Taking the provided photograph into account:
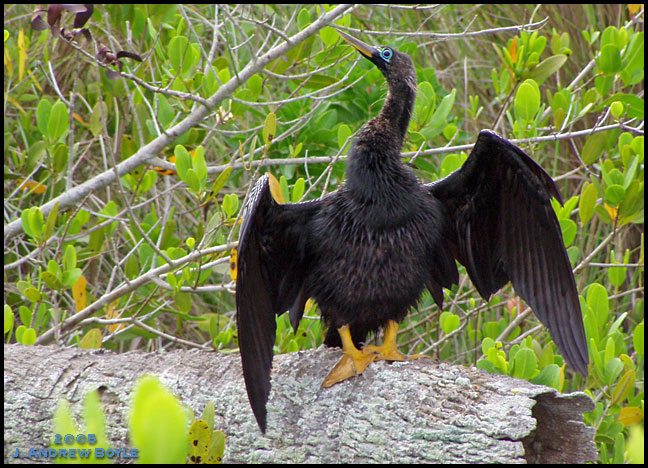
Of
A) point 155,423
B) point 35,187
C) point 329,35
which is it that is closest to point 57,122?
point 35,187

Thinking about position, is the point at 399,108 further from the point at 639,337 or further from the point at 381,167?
the point at 639,337

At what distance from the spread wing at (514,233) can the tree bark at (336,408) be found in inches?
20.1

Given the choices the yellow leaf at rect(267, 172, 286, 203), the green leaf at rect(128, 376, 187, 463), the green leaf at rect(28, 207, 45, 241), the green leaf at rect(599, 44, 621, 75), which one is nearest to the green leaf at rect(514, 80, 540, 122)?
the green leaf at rect(599, 44, 621, 75)

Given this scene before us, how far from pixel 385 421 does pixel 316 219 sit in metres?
0.98

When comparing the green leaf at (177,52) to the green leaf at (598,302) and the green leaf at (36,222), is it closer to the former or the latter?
the green leaf at (36,222)

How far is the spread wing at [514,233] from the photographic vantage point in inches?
116

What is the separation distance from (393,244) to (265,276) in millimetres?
590

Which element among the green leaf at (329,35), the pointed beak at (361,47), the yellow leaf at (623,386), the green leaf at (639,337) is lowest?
the yellow leaf at (623,386)

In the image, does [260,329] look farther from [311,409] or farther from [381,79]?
[381,79]

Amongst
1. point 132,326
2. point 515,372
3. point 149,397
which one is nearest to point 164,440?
point 149,397

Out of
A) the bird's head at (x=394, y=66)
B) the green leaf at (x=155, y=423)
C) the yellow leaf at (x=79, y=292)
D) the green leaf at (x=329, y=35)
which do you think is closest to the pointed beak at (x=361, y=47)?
the bird's head at (x=394, y=66)

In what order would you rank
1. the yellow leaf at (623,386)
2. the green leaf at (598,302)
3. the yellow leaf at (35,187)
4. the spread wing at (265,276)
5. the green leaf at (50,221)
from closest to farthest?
the spread wing at (265,276) → the yellow leaf at (623,386) → the green leaf at (50,221) → the green leaf at (598,302) → the yellow leaf at (35,187)

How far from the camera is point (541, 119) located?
3973 millimetres

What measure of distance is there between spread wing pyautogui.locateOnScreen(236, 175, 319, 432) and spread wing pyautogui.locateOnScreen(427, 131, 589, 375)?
26.9 inches
